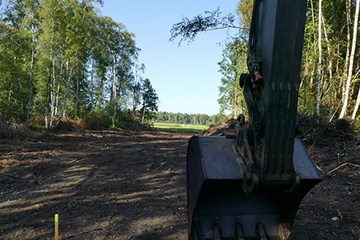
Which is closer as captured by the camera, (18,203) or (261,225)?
(261,225)

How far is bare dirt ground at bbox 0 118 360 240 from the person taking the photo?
11.7 ft

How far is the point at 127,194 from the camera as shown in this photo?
5.21 metres

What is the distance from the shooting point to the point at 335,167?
265 inches

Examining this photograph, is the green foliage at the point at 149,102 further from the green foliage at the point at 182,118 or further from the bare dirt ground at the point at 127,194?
the green foliage at the point at 182,118

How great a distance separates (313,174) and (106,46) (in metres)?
31.3

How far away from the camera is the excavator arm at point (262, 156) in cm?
195

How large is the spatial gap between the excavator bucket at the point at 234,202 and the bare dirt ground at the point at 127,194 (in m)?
0.90

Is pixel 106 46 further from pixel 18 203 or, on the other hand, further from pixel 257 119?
pixel 257 119

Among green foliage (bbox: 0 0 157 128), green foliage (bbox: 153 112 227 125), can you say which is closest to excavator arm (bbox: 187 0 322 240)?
green foliage (bbox: 0 0 157 128)

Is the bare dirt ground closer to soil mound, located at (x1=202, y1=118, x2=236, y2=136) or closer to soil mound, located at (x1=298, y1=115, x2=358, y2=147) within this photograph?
soil mound, located at (x1=298, y1=115, x2=358, y2=147)

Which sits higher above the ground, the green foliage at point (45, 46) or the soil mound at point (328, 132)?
the green foliage at point (45, 46)

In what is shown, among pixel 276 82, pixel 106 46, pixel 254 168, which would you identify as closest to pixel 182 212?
pixel 254 168

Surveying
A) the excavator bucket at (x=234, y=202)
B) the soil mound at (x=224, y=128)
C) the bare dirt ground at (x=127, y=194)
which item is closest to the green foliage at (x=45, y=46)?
the bare dirt ground at (x=127, y=194)

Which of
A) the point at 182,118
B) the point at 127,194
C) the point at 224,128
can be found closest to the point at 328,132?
the point at 224,128
